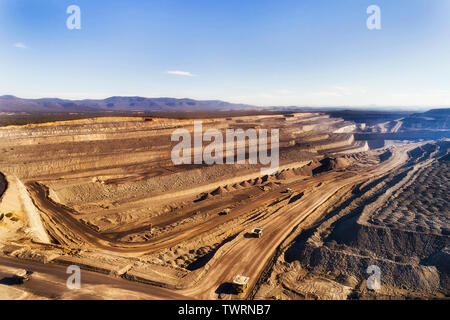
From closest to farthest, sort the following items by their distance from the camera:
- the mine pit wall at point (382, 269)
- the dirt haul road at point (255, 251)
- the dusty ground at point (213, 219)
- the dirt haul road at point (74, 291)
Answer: the dirt haul road at point (74, 291) < the dirt haul road at point (255, 251) < the mine pit wall at point (382, 269) < the dusty ground at point (213, 219)

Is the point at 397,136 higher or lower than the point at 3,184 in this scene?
higher

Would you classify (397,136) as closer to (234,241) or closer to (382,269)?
(382,269)

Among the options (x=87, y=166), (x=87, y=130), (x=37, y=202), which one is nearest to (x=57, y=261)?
(x=37, y=202)

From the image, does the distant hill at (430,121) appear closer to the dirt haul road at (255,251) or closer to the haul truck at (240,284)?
the dirt haul road at (255,251)

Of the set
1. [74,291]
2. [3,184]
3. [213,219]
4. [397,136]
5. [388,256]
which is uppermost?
[397,136]

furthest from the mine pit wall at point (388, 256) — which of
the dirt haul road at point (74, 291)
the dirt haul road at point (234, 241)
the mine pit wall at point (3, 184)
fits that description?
the mine pit wall at point (3, 184)

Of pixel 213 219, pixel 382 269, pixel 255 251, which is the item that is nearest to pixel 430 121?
pixel 382 269

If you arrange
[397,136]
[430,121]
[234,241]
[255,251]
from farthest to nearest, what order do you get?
[430,121], [397,136], [234,241], [255,251]
